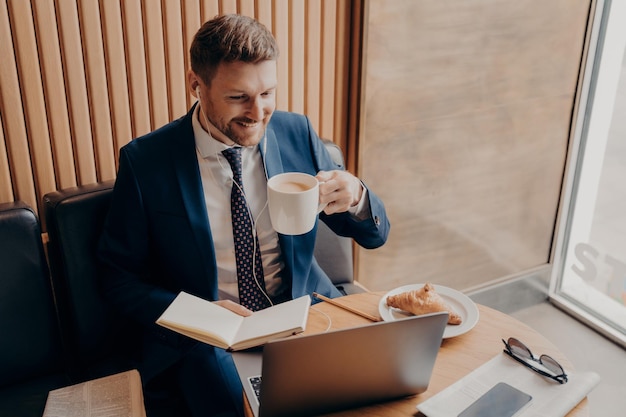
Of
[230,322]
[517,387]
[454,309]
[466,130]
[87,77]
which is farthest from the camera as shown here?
[466,130]

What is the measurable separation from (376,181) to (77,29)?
4.19ft

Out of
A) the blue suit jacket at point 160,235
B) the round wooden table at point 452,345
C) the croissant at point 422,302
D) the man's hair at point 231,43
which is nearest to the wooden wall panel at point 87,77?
the blue suit jacket at point 160,235

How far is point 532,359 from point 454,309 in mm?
245

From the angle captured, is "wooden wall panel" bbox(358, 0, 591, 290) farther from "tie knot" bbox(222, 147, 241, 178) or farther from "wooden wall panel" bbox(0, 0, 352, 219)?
"tie knot" bbox(222, 147, 241, 178)

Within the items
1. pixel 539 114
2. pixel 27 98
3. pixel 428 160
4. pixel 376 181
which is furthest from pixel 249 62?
pixel 539 114

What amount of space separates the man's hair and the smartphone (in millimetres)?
971

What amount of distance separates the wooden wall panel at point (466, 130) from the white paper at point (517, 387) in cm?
126

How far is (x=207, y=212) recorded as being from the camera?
1.69m

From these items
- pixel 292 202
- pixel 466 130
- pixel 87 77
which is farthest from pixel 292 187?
pixel 466 130

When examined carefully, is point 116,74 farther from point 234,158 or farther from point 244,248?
point 244,248

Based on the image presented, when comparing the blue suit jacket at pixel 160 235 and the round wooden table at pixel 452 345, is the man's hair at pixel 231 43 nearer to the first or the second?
the blue suit jacket at pixel 160 235

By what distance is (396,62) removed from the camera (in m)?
2.34

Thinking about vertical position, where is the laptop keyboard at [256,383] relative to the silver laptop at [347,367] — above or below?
below

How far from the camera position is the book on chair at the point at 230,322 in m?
1.30
